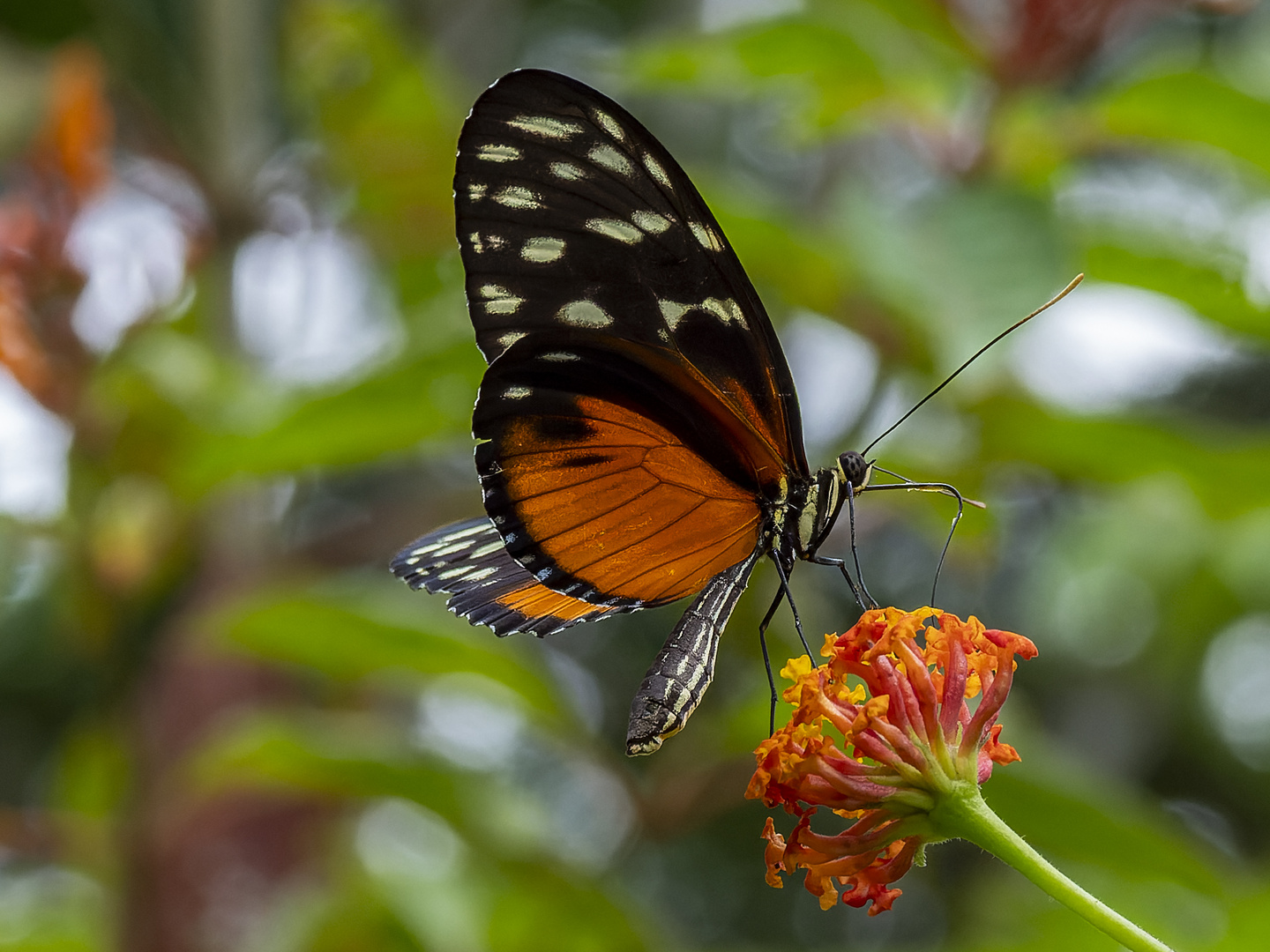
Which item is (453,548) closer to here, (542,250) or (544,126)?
(542,250)

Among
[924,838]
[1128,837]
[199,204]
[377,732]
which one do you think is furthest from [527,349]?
[199,204]

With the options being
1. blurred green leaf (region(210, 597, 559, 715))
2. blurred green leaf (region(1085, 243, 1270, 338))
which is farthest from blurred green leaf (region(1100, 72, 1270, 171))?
blurred green leaf (region(210, 597, 559, 715))

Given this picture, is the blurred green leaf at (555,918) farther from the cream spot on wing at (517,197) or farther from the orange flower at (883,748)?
the cream spot on wing at (517,197)

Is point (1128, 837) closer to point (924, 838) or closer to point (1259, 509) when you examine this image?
point (1259, 509)

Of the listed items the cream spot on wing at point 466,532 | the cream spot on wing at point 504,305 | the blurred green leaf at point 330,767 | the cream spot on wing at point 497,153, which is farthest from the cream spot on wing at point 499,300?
the blurred green leaf at point 330,767

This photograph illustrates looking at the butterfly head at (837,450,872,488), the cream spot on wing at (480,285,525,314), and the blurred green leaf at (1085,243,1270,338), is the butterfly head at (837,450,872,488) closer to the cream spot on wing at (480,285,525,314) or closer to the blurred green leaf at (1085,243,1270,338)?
the cream spot on wing at (480,285,525,314)

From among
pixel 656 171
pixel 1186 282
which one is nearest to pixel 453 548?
pixel 656 171
